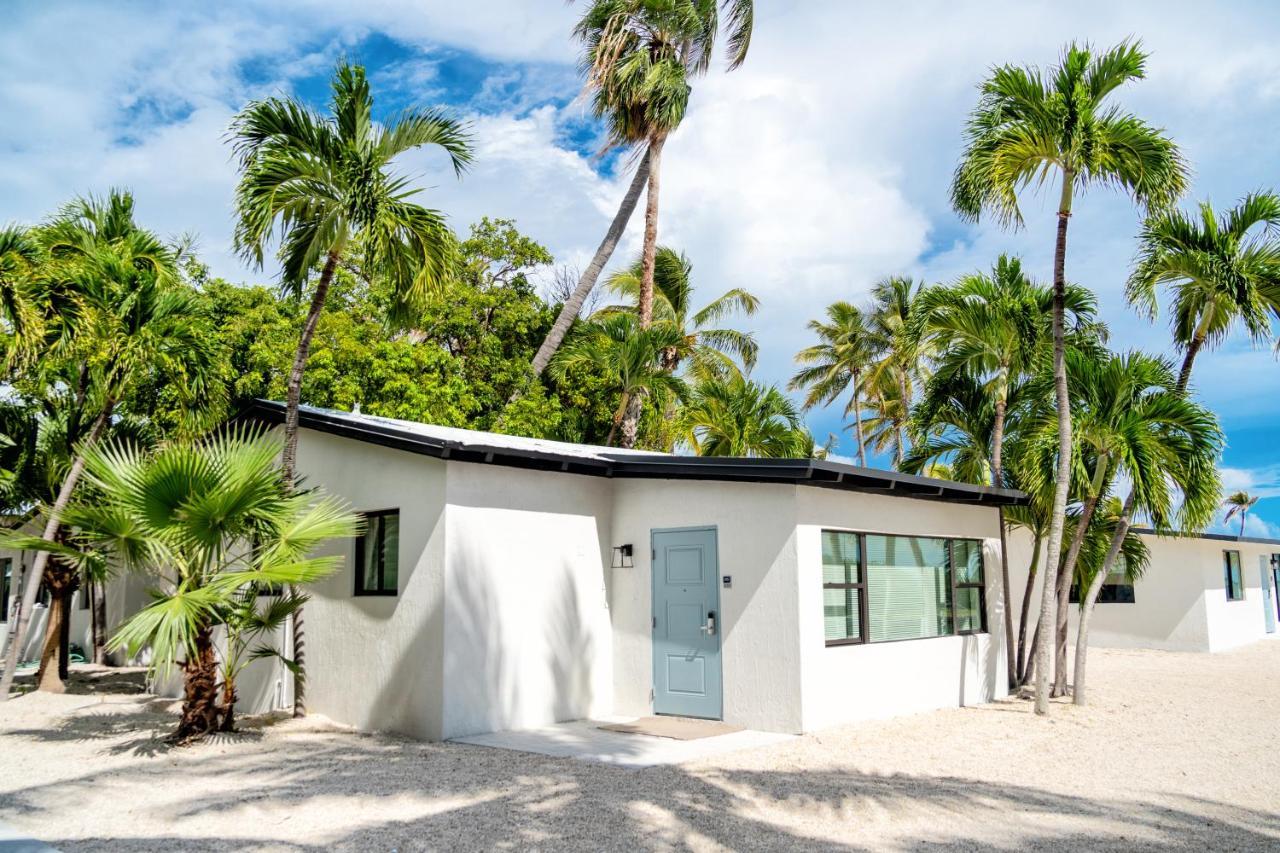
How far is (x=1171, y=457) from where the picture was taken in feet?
37.3

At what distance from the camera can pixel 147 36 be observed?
1245 cm

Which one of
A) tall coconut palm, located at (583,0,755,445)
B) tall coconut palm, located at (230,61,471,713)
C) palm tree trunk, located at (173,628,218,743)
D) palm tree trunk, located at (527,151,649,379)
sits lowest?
palm tree trunk, located at (173,628,218,743)

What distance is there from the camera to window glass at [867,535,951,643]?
10.8 metres

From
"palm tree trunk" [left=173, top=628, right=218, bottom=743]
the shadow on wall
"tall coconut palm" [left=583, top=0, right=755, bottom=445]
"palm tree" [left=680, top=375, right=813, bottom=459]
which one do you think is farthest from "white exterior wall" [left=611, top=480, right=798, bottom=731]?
"tall coconut palm" [left=583, top=0, right=755, bottom=445]

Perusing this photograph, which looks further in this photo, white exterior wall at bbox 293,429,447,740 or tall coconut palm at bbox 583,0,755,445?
tall coconut palm at bbox 583,0,755,445

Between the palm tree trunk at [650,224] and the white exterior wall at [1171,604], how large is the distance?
10697 mm

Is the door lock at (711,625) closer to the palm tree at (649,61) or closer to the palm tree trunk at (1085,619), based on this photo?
the palm tree trunk at (1085,619)

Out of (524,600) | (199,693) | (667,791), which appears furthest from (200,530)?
(667,791)

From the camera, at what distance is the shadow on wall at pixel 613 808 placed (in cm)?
563

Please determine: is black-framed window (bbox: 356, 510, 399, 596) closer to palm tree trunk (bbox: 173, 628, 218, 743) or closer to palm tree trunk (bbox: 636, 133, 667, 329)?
palm tree trunk (bbox: 173, 628, 218, 743)

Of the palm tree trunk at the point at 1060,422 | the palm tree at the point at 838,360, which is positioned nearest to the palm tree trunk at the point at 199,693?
the palm tree trunk at the point at 1060,422

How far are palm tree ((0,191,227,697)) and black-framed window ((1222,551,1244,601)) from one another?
22.9 m

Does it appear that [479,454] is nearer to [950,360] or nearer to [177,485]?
[177,485]

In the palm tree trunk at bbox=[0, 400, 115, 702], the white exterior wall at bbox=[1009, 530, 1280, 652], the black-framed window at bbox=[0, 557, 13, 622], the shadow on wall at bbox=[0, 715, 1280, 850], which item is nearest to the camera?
the shadow on wall at bbox=[0, 715, 1280, 850]
